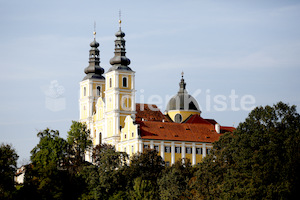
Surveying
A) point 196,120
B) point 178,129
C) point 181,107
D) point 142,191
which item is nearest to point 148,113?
point 181,107

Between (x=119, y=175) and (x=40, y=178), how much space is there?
27.3 feet

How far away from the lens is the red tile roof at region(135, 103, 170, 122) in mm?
124562

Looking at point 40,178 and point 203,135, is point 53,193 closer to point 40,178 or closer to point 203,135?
point 40,178

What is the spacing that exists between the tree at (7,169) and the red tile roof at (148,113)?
4212 cm

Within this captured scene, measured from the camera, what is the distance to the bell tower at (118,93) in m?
119

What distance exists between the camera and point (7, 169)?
8175cm

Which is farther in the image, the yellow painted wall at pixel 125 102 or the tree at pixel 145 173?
the yellow painted wall at pixel 125 102

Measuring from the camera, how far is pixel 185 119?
128625 mm

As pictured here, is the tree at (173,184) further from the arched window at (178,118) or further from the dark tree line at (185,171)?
the arched window at (178,118)

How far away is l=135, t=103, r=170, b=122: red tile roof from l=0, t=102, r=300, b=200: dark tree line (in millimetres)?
18694

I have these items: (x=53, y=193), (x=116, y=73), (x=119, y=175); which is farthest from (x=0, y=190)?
(x=116, y=73)

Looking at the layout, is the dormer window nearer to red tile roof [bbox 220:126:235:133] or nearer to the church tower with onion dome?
the church tower with onion dome

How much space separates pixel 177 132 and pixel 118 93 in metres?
11.4

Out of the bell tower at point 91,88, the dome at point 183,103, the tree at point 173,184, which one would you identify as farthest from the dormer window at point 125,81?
the tree at point 173,184
